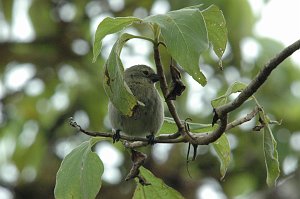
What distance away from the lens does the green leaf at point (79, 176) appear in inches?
108

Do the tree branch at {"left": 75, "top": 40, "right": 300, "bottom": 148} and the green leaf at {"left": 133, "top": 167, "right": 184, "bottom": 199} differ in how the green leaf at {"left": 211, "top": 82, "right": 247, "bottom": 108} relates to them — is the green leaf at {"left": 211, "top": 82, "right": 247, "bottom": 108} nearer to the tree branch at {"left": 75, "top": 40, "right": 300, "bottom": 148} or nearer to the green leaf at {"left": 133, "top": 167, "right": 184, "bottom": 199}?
the tree branch at {"left": 75, "top": 40, "right": 300, "bottom": 148}

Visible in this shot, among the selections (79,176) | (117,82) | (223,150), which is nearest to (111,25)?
(117,82)

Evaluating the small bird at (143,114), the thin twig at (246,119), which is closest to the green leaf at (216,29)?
the thin twig at (246,119)

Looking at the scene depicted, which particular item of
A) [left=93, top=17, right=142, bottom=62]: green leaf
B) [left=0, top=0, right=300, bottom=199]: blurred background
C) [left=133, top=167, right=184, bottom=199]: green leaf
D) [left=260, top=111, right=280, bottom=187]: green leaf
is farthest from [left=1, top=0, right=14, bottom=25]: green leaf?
[left=260, top=111, right=280, bottom=187]: green leaf

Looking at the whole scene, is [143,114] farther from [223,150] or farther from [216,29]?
[216,29]

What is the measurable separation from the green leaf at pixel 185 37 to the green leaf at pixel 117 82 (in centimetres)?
19

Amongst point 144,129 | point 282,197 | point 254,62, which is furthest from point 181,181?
point 282,197

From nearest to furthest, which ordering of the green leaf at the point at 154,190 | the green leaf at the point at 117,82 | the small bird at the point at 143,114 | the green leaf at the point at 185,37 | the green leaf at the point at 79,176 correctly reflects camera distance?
the green leaf at the point at 185,37 < the green leaf at the point at 117,82 < the green leaf at the point at 79,176 < the green leaf at the point at 154,190 < the small bird at the point at 143,114

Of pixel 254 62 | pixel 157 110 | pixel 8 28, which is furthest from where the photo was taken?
pixel 8 28

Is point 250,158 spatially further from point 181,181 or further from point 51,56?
point 51,56

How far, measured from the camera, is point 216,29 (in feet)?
8.29

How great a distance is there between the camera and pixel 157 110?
3.64 metres

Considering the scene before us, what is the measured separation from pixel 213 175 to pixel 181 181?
32 cm

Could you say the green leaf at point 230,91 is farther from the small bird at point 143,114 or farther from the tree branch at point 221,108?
the small bird at point 143,114
